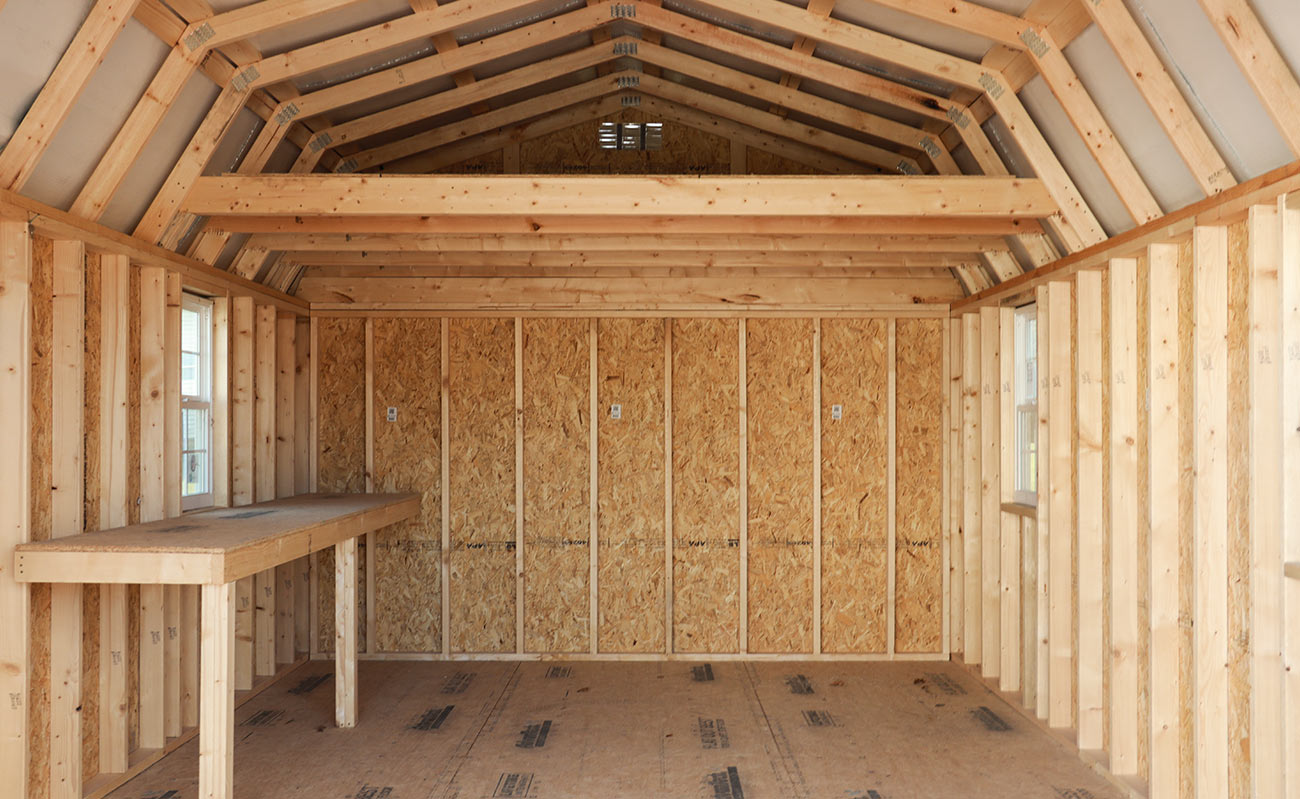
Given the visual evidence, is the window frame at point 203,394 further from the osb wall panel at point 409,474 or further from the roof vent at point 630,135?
the roof vent at point 630,135

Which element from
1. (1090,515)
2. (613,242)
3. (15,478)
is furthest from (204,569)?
(1090,515)

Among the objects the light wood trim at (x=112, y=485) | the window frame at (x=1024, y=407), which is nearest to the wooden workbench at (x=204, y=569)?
the light wood trim at (x=112, y=485)

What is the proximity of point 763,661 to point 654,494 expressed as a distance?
5.01 feet

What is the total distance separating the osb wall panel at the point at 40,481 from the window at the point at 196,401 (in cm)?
139

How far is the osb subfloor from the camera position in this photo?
14.9 ft

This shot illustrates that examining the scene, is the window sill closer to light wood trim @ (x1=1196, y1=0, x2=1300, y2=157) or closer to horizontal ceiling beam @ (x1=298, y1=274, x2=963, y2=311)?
horizontal ceiling beam @ (x1=298, y1=274, x2=963, y2=311)

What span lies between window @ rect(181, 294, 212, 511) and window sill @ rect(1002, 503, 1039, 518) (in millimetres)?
5194

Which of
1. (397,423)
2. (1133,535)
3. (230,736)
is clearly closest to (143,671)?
(230,736)

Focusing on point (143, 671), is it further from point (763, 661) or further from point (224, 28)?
point (763, 661)

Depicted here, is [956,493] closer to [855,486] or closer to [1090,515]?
[855,486]

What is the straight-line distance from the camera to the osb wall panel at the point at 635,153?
702 cm

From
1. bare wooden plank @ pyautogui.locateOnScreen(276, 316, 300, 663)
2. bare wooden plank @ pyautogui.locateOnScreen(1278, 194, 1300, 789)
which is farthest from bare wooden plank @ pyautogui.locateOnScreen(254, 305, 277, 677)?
bare wooden plank @ pyautogui.locateOnScreen(1278, 194, 1300, 789)

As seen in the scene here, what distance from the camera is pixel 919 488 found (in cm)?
713

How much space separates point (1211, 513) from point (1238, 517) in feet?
0.40
